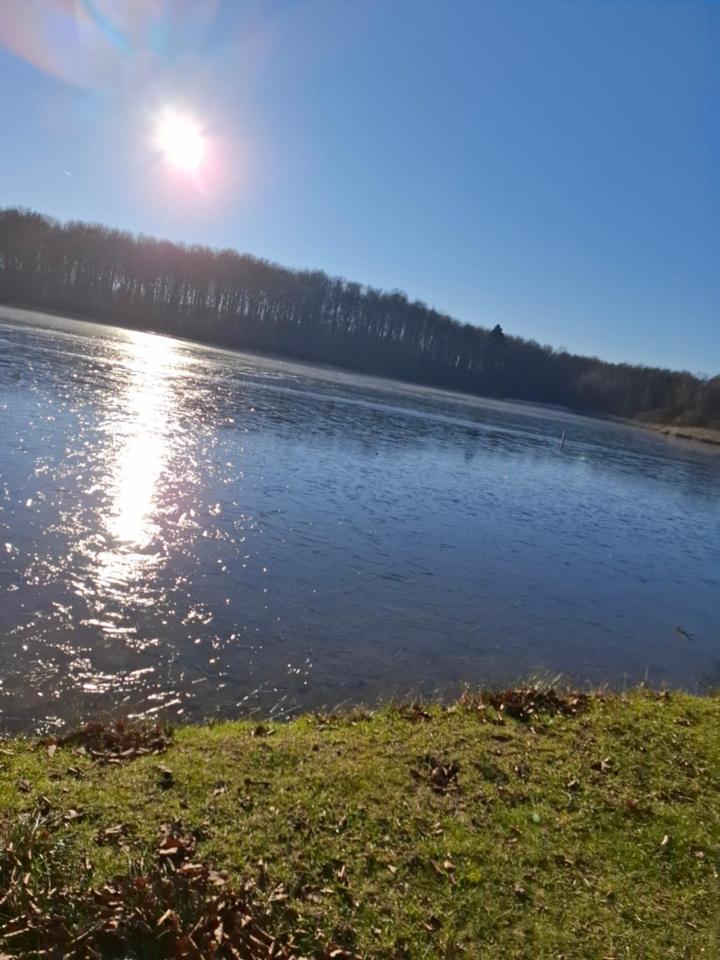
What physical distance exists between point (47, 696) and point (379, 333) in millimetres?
144424

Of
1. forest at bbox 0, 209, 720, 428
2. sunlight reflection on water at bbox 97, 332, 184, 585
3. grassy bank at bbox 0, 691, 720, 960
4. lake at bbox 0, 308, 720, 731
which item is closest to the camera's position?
grassy bank at bbox 0, 691, 720, 960

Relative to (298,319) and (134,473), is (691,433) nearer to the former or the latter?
(298,319)

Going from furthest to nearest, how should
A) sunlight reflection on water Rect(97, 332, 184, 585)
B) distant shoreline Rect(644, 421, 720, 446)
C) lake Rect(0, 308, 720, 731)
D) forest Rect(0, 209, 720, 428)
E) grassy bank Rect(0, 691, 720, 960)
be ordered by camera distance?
forest Rect(0, 209, 720, 428)
distant shoreline Rect(644, 421, 720, 446)
sunlight reflection on water Rect(97, 332, 184, 585)
lake Rect(0, 308, 720, 731)
grassy bank Rect(0, 691, 720, 960)

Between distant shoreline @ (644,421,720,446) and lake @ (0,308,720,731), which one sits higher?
distant shoreline @ (644,421,720,446)

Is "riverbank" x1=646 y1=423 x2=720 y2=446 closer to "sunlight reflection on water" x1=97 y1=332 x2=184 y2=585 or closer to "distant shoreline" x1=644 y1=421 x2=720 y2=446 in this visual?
"distant shoreline" x1=644 y1=421 x2=720 y2=446

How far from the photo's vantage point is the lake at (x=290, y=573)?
27.1 feet

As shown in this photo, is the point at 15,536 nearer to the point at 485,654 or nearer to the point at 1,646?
the point at 1,646

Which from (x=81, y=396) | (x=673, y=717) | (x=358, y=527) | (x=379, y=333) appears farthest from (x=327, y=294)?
(x=673, y=717)

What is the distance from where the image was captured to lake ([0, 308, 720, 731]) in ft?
27.1

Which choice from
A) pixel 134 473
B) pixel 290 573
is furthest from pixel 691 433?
pixel 290 573

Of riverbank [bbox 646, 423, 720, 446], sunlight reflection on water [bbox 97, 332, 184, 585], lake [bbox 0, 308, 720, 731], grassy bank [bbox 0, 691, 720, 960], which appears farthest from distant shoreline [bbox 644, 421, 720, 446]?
grassy bank [bbox 0, 691, 720, 960]

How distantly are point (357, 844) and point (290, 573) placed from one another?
7.29 meters

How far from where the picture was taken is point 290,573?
12.1 m

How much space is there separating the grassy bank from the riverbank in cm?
9669
